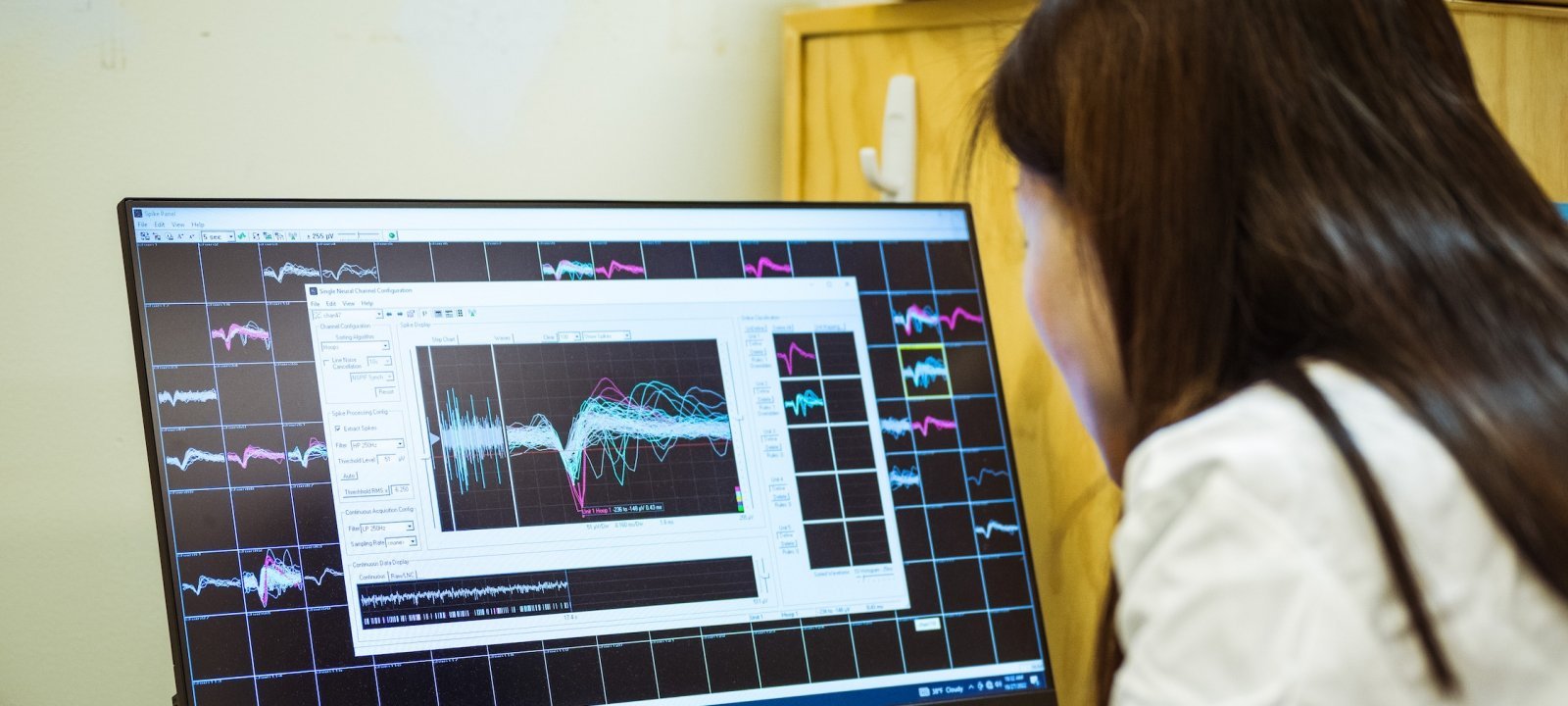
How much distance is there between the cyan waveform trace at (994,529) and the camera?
0.98 metres

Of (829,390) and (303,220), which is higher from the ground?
(303,220)

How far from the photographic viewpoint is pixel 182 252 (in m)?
0.85

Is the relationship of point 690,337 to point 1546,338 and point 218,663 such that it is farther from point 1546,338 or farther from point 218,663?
point 1546,338

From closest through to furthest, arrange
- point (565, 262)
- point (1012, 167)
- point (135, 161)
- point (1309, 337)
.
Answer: point (1309, 337)
point (565, 262)
point (135, 161)
point (1012, 167)

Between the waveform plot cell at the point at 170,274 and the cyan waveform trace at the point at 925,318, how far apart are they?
49 cm

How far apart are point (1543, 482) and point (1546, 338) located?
84mm

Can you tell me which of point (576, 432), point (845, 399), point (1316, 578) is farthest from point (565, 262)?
point (1316, 578)

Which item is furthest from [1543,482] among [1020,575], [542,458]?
[542,458]

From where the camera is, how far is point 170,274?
0.84 metres

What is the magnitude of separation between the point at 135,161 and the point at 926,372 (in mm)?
647

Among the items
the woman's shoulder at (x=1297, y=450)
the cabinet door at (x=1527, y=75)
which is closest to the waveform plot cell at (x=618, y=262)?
the woman's shoulder at (x=1297, y=450)

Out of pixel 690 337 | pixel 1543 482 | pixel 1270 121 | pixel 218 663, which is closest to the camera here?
pixel 1543 482

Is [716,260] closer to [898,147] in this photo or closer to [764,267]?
[764,267]

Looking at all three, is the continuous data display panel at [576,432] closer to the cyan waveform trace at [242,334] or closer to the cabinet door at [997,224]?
the cyan waveform trace at [242,334]
